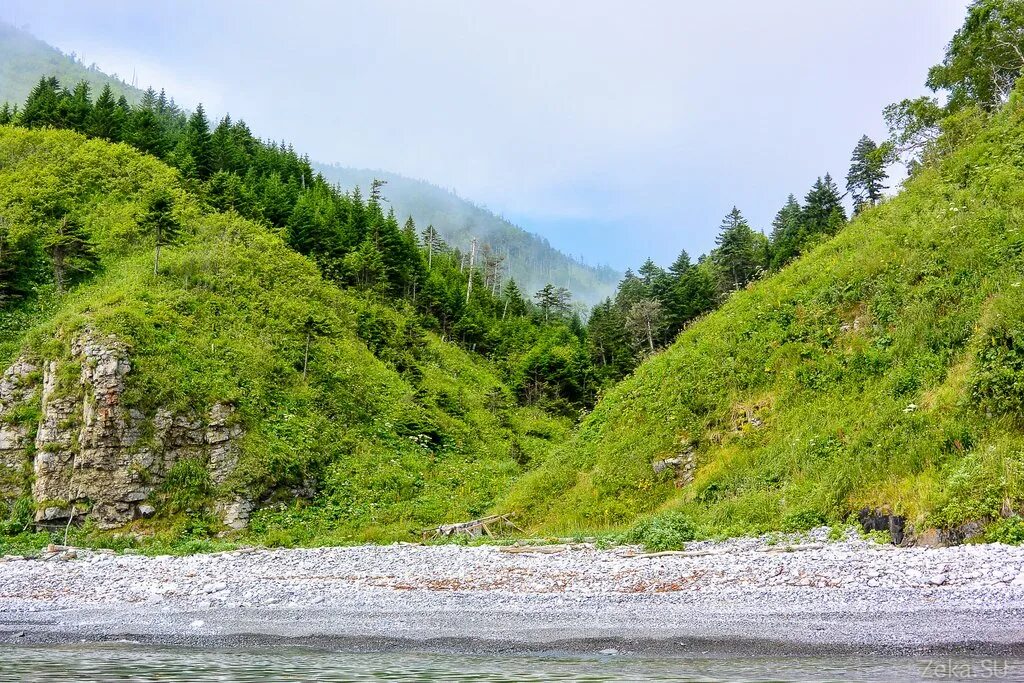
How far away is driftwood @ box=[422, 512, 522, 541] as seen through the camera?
19219 mm

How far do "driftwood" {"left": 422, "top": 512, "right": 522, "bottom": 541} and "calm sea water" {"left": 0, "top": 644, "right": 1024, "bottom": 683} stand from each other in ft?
36.8

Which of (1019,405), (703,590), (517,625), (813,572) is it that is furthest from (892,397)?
(517,625)

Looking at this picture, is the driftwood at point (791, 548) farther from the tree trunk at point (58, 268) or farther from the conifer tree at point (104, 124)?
the conifer tree at point (104, 124)

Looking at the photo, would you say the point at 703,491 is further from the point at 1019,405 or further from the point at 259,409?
the point at 259,409

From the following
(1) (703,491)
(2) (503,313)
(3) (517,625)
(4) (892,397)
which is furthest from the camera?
(2) (503,313)

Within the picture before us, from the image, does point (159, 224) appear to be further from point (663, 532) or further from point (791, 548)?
point (791, 548)

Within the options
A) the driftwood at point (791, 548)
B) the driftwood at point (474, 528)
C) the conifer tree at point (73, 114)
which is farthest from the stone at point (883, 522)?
the conifer tree at point (73, 114)

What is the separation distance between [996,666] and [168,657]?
9518mm

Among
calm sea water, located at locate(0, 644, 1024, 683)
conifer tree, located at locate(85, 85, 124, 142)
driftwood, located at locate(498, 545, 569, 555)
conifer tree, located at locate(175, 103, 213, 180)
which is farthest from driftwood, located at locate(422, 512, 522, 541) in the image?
conifer tree, located at locate(85, 85, 124, 142)

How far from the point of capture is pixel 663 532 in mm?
13555

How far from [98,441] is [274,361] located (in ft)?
30.6

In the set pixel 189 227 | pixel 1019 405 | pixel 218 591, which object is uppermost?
pixel 189 227

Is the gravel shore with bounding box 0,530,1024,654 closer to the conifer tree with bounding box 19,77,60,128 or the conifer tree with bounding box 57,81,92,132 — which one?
the conifer tree with bounding box 57,81,92,132

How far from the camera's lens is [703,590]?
9578 millimetres
